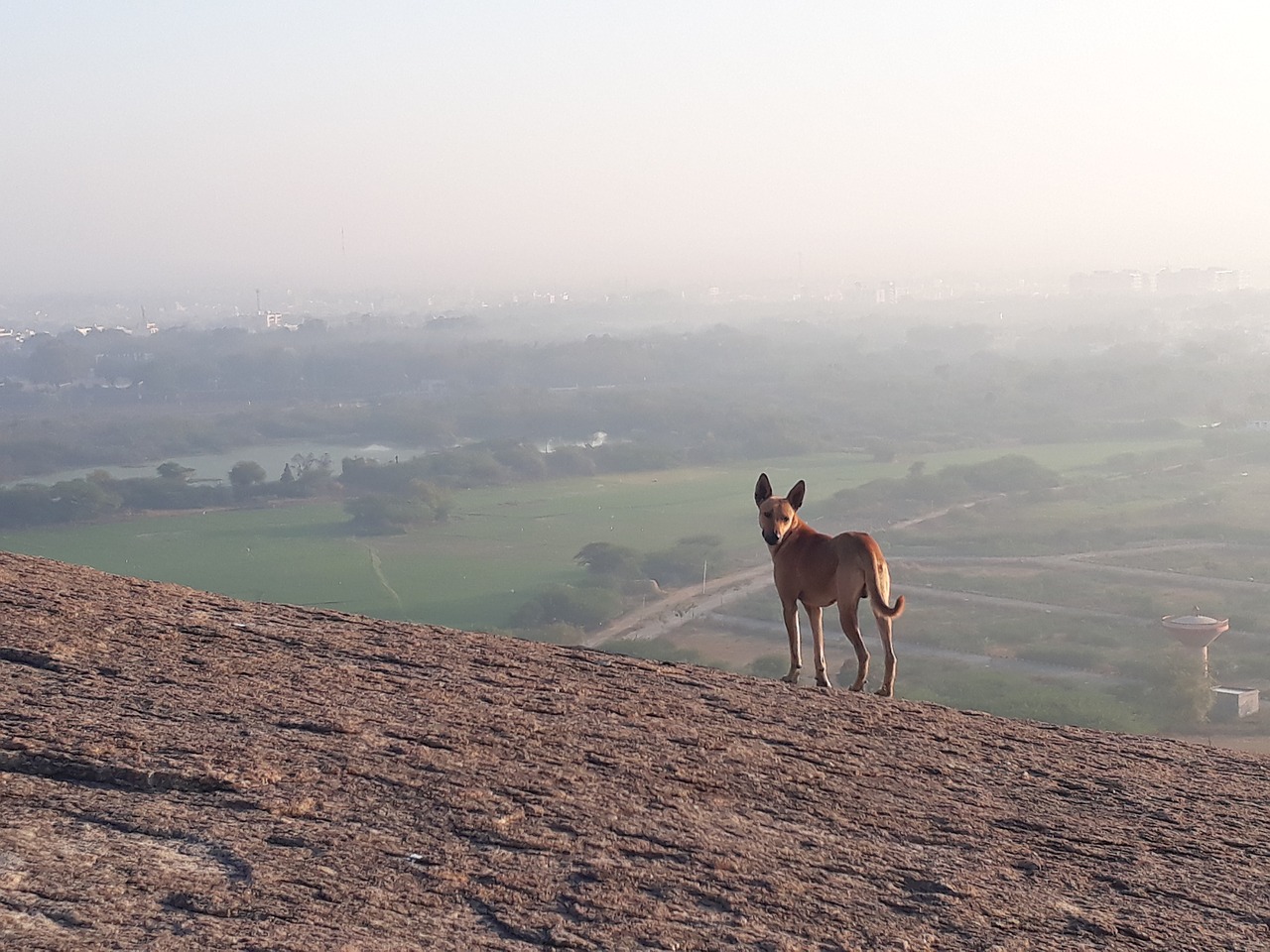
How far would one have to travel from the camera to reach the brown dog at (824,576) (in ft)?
24.1

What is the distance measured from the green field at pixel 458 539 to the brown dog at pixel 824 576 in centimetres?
2833

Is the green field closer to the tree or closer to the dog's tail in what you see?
the tree

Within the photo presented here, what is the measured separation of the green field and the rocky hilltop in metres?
29.5

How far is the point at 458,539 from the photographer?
177 feet

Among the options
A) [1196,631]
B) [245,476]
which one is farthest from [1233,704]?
[245,476]

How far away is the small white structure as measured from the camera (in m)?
25.0

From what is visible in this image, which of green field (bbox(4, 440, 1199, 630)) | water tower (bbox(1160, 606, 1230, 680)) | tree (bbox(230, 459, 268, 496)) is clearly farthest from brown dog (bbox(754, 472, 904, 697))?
tree (bbox(230, 459, 268, 496))

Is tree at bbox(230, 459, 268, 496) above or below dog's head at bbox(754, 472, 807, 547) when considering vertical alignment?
below

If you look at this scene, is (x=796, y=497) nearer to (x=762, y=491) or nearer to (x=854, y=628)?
(x=762, y=491)

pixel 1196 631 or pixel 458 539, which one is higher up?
pixel 1196 631

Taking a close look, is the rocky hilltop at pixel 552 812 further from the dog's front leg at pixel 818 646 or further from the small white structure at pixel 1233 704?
the small white structure at pixel 1233 704

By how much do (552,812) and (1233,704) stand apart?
24116 mm

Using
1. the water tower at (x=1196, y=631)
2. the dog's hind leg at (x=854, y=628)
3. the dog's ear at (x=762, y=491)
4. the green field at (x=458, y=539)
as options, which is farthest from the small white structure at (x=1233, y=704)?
the dog's ear at (x=762, y=491)

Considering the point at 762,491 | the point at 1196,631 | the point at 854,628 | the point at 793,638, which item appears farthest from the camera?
the point at 1196,631
